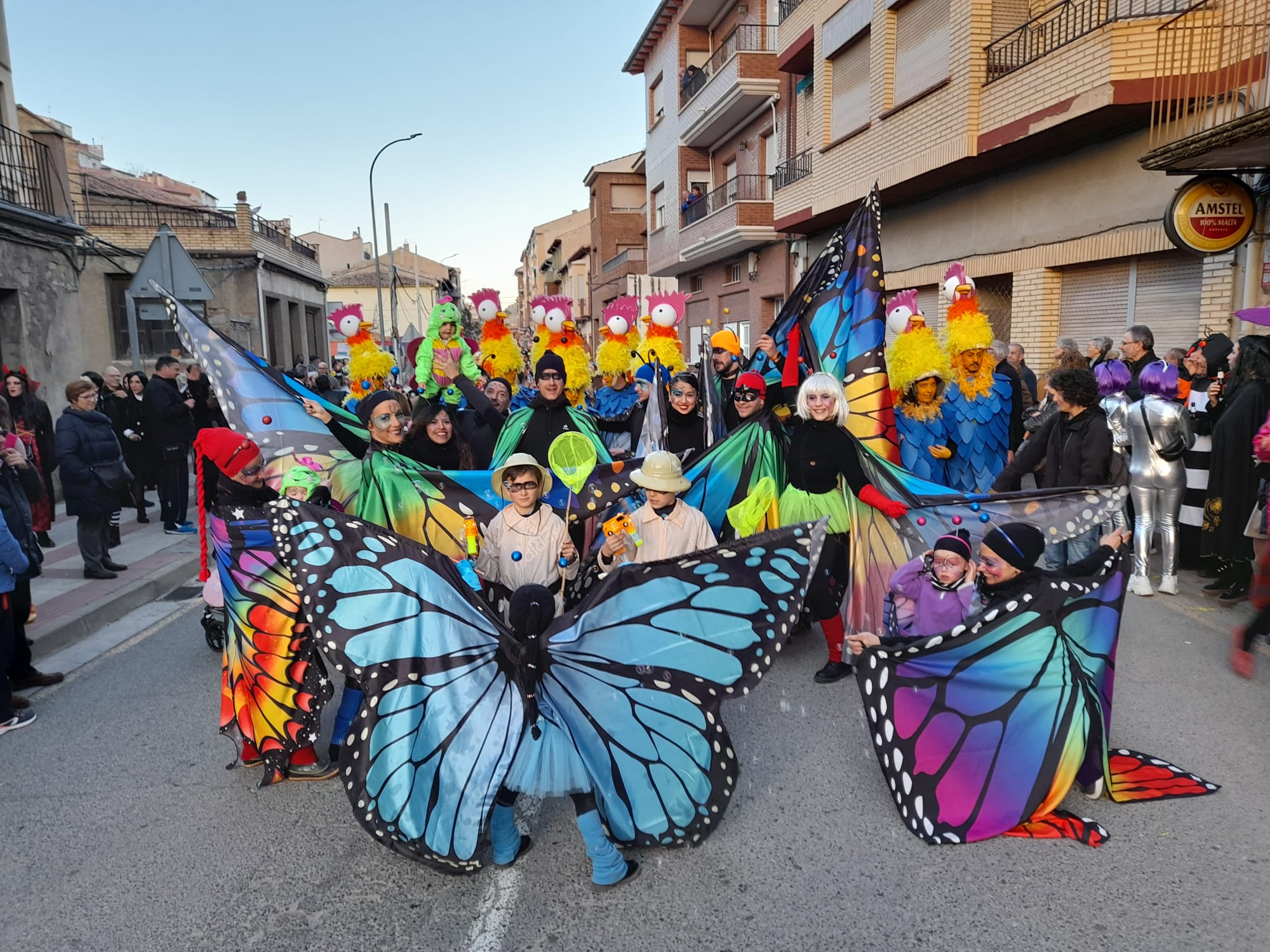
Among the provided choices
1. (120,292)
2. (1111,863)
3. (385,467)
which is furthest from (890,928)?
(120,292)

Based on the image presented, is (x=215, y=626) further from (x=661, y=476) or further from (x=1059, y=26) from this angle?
(x=1059, y=26)

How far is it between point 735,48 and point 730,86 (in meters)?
2.03

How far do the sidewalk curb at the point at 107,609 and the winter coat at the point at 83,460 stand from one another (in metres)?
0.79

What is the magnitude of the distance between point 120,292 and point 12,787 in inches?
968

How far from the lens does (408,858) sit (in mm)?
3016

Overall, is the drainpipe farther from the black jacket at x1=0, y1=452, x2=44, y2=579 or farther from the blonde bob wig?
the blonde bob wig

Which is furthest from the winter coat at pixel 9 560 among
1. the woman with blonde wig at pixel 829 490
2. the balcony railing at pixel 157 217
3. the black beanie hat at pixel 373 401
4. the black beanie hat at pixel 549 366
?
the balcony railing at pixel 157 217

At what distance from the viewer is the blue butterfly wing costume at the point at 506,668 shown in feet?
9.69

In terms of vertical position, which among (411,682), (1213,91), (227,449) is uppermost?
(1213,91)

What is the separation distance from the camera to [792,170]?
19.1 meters

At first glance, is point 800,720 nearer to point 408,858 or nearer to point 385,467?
point 408,858

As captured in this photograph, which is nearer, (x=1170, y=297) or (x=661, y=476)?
(x=661, y=476)

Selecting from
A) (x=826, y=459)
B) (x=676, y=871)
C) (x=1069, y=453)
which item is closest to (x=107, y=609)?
(x=676, y=871)

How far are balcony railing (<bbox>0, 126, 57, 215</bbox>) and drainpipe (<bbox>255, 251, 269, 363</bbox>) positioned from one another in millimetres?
14645
